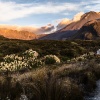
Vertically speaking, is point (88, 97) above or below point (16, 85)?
below

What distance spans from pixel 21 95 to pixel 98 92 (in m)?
4.95

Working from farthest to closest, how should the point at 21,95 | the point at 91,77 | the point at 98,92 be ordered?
the point at 91,77
the point at 98,92
the point at 21,95

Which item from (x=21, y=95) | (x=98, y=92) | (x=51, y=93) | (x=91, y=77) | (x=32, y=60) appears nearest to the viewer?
(x=51, y=93)

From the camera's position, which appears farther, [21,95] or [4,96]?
[21,95]

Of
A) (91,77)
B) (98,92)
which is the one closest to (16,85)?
(98,92)

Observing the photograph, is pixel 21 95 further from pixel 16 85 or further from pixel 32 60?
pixel 32 60

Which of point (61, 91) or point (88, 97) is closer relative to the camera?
point (61, 91)

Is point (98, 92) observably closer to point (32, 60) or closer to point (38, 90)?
point (38, 90)

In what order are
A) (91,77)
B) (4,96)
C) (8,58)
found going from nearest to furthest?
(4,96)
(91,77)
(8,58)

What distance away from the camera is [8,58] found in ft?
100

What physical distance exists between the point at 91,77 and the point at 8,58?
15.0m

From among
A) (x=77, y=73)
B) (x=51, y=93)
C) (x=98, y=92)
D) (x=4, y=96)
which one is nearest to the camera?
(x=51, y=93)

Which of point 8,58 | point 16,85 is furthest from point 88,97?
point 8,58

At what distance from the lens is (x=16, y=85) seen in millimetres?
12172
